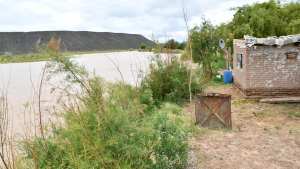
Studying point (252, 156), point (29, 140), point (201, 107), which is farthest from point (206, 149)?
point (29, 140)

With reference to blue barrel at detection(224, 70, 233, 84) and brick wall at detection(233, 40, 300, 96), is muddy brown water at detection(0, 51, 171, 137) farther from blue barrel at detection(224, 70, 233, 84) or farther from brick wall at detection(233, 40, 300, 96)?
blue barrel at detection(224, 70, 233, 84)

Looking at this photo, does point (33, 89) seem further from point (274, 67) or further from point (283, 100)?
point (274, 67)

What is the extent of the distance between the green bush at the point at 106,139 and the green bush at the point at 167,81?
530 cm

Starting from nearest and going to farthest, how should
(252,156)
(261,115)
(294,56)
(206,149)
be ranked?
1. (252,156)
2. (206,149)
3. (261,115)
4. (294,56)

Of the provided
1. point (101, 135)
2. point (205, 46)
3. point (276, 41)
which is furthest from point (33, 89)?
point (205, 46)

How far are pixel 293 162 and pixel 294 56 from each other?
17.0 ft

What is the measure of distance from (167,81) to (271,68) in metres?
2.83

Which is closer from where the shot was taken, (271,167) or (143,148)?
(143,148)

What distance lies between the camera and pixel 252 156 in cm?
486

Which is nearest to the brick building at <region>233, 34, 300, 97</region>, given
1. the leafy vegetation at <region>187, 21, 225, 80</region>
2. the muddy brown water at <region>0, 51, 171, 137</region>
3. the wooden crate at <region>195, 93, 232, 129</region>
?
the muddy brown water at <region>0, 51, 171, 137</region>

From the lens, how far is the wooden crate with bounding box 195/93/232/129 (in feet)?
21.1

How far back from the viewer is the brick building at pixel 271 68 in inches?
356

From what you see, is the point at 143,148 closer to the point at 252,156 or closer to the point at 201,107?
the point at 252,156

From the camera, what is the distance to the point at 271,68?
9133mm
